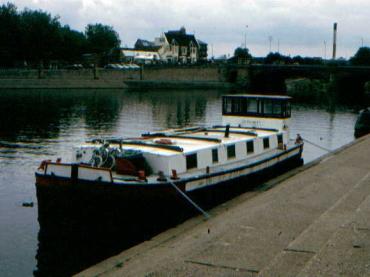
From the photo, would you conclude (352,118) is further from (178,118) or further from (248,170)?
(248,170)

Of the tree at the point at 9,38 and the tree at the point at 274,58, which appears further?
the tree at the point at 274,58

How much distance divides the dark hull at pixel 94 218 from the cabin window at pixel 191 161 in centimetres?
201

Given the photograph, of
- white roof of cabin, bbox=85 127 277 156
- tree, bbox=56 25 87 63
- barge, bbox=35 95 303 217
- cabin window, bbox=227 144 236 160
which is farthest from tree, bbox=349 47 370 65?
cabin window, bbox=227 144 236 160

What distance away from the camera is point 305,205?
19.7 metres

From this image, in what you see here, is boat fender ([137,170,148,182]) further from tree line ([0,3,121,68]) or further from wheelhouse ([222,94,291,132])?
tree line ([0,3,121,68])

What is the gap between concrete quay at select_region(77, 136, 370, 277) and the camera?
12586 mm

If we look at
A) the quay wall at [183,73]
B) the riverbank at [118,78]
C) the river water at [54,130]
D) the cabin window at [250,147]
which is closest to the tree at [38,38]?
the riverbank at [118,78]

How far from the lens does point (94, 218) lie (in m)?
19.5

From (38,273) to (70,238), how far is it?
2916 millimetres

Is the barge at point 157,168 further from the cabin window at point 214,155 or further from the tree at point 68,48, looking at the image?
the tree at point 68,48

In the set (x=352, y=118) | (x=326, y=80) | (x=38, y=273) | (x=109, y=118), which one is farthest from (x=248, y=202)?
(x=326, y=80)

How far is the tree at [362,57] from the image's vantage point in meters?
167

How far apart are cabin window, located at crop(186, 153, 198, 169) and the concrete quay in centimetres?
201

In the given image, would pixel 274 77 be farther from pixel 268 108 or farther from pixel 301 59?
pixel 268 108
